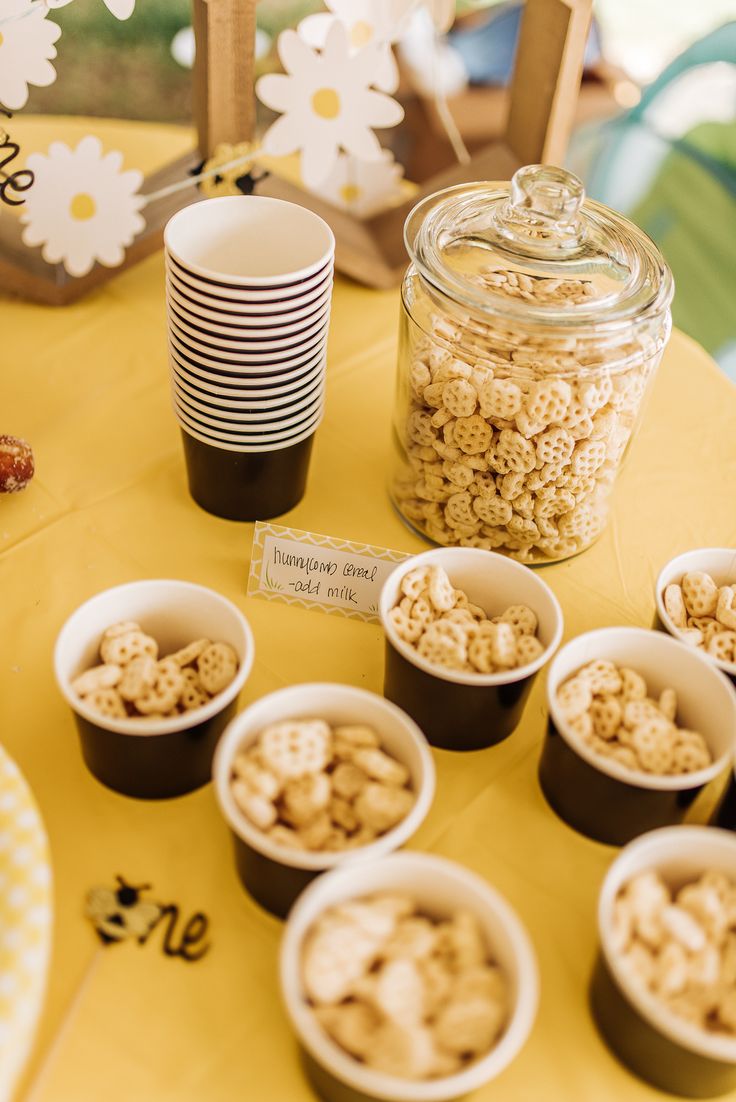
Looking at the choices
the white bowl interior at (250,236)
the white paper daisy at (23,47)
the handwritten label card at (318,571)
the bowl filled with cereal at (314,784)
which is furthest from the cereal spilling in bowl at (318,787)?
the white paper daisy at (23,47)

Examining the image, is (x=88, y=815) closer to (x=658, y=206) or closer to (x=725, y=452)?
(x=725, y=452)

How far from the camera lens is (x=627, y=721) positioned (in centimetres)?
79

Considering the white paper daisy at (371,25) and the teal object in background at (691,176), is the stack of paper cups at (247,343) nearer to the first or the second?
the white paper daisy at (371,25)

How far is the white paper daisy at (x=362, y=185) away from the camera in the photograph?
147 centimetres

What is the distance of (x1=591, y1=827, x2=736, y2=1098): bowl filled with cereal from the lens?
0.61m

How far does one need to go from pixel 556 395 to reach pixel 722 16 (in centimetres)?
325

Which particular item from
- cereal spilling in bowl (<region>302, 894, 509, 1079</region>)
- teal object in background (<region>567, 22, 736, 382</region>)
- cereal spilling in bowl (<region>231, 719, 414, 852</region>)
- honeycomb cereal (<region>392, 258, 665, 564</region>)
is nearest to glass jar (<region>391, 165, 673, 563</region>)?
honeycomb cereal (<region>392, 258, 665, 564</region>)

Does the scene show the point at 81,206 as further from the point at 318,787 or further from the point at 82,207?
the point at 318,787

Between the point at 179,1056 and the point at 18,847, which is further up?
the point at 18,847

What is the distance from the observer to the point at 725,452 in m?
1.24

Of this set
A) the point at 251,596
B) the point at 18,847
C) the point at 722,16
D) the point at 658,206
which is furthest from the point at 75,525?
the point at 722,16

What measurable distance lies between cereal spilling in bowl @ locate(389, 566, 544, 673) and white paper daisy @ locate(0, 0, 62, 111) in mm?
675

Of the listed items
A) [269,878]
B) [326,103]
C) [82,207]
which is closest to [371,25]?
[326,103]

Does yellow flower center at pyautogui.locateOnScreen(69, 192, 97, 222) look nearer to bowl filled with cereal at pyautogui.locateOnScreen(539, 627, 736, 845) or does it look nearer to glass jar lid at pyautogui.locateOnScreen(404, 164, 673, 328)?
glass jar lid at pyautogui.locateOnScreen(404, 164, 673, 328)
